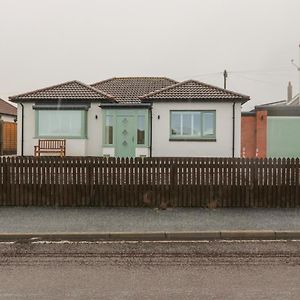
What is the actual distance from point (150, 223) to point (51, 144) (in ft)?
43.6

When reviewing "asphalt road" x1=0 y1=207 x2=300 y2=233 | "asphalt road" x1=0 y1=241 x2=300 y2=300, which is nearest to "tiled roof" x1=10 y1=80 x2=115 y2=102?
"asphalt road" x1=0 y1=207 x2=300 y2=233

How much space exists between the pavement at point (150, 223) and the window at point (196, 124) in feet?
36.3

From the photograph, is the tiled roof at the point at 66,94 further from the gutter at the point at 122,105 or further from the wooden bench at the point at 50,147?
the wooden bench at the point at 50,147

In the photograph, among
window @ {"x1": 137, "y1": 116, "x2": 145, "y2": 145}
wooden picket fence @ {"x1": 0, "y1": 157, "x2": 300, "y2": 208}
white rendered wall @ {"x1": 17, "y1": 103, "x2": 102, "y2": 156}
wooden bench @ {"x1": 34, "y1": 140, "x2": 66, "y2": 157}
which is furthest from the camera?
white rendered wall @ {"x1": 17, "y1": 103, "x2": 102, "y2": 156}

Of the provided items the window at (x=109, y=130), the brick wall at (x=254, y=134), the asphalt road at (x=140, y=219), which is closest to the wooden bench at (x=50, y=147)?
the window at (x=109, y=130)

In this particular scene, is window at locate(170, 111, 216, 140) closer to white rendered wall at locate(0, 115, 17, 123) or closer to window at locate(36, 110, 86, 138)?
window at locate(36, 110, 86, 138)

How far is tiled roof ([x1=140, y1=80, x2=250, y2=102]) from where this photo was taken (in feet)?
63.6

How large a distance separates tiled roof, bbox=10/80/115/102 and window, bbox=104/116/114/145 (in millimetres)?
1048

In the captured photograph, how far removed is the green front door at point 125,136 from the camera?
784 inches

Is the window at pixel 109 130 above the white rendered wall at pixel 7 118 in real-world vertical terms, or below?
below

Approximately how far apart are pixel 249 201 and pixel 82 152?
12085mm

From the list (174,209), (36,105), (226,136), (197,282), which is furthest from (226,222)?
(36,105)

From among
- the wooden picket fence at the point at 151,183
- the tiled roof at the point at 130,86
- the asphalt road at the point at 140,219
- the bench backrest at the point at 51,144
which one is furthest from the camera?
the tiled roof at the point at 130,86

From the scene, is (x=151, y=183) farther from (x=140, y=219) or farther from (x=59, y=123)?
(x=59, y=123)
